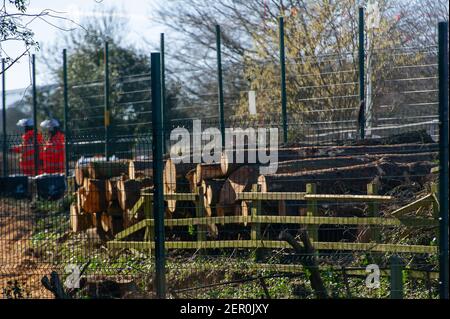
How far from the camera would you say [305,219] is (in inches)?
368

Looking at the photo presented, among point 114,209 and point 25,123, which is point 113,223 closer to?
point 114,209

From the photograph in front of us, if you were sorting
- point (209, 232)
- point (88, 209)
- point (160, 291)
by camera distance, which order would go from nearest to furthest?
point (160, 291) < point (209, 232) < point (88, 209)

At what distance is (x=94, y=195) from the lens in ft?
43.8

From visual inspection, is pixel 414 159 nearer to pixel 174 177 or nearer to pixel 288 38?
pixel 174 177

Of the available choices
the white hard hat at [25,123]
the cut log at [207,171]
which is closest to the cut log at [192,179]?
the cut log at [207,171]

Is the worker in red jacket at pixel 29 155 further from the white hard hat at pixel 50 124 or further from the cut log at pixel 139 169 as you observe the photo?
the cut log at pixel 139 169

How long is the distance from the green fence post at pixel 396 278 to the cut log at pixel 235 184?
13.9 ft

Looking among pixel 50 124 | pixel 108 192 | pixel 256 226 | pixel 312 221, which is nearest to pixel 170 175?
pixel 108 192

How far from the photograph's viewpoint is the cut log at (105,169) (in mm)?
13221

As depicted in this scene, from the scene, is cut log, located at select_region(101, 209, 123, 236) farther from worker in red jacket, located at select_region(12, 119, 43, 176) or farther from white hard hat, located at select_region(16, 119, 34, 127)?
white hard hat, located at select_region(16, 119, 34, 127)

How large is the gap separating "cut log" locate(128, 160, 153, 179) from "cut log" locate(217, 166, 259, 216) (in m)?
1.47

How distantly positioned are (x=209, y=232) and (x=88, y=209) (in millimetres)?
2974
